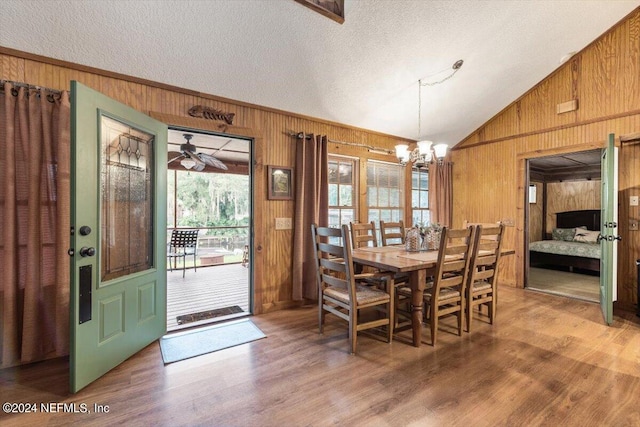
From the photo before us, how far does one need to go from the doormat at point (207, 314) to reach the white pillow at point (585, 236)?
22.0 ft

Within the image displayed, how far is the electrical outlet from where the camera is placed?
354 cm

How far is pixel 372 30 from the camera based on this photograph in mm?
2818

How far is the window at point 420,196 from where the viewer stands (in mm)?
5188

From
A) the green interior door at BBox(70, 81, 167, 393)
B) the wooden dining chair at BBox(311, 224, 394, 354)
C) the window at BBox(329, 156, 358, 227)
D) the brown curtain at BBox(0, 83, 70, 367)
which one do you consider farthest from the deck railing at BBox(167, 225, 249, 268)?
the wooden dining chair at BBox(311, 224, 394, 354)

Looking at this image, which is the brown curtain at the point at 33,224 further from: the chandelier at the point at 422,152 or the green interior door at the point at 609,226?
the green interior door at the point at 609,226

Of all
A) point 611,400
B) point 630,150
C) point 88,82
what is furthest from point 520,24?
point 88,82

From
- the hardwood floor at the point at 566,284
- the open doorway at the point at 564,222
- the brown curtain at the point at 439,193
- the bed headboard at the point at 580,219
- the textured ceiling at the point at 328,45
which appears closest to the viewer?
the textured ceiling at the point at 328,45

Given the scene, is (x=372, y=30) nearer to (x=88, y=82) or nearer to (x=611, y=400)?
(x=88, y=82)

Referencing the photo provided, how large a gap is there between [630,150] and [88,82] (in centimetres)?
591

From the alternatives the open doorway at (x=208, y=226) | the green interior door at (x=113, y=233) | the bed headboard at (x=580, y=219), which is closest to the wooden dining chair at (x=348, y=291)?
the open doorway at (x=208, y=226)

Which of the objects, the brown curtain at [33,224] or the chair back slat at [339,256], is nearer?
the brown curtain at [33,224]

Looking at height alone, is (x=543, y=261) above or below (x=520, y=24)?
below

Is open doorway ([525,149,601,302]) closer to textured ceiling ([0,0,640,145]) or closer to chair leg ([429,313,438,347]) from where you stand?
textured ceiling ([0,0,640,145])

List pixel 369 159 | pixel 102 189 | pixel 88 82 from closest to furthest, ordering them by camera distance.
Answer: pixel 102 189, pixel 88 82, pixel 369 159
